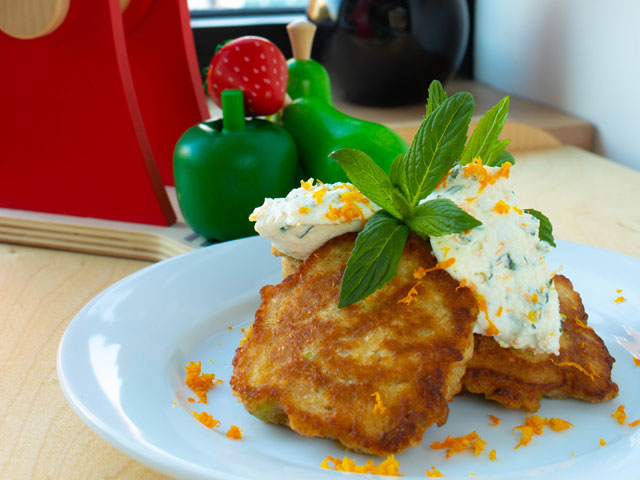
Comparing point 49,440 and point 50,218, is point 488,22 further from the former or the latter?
point 49,440

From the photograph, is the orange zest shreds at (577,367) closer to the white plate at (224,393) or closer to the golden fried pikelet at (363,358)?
the white plate at (224,393)

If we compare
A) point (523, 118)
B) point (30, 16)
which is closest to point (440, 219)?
point (30, 16)

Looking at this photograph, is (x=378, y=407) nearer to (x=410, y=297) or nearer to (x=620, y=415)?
(x=410, y=297)

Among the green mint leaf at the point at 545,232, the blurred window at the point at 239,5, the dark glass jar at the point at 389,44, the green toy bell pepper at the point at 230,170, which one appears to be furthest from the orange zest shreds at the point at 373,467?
the blurred window at the point at 239,5

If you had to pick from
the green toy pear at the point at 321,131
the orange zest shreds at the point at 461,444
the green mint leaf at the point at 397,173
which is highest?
the green mint leaf at the point at 397,173

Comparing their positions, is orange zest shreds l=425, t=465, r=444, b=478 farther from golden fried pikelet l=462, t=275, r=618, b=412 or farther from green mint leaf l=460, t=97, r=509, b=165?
green mint leaf l=460, t=97, r=509, b=165

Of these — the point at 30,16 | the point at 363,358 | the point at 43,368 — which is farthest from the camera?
the point at 30,16
